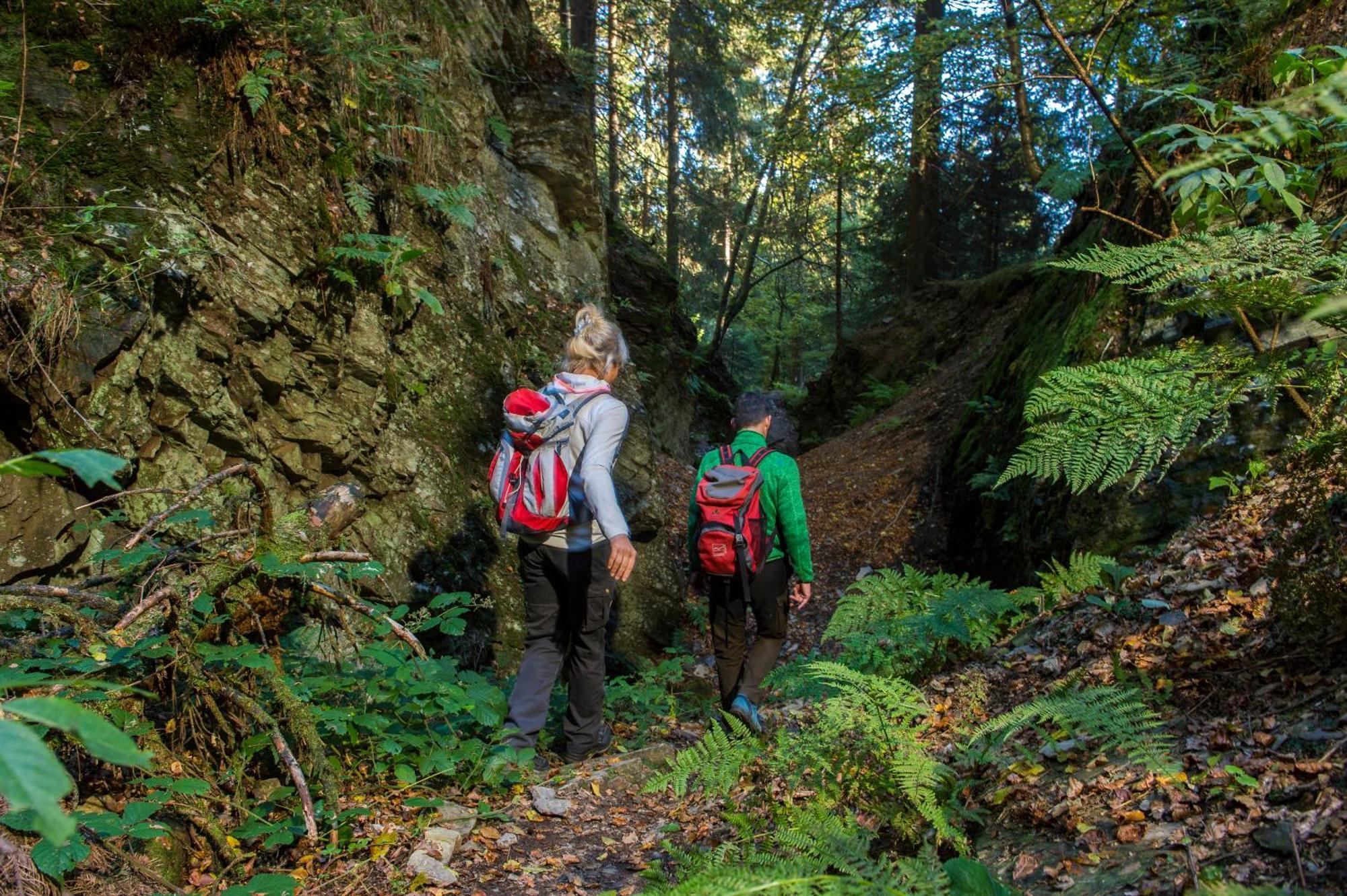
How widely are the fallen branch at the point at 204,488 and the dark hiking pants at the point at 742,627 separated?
8.69 ft

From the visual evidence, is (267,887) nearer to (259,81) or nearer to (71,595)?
(71,595)

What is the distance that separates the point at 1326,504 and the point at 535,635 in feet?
11.8

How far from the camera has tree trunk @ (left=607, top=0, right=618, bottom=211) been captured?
15.0 metres

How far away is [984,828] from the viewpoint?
2.43 m

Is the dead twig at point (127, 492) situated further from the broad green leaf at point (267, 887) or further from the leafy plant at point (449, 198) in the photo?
the leafy plant at point (449, 198)

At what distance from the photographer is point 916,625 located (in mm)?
4238

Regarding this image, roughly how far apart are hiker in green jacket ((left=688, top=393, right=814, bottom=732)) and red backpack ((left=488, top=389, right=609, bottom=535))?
101 centimetres

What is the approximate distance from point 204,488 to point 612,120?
52.0 ft

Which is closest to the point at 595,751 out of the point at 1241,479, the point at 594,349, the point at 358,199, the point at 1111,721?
the point at 594,349

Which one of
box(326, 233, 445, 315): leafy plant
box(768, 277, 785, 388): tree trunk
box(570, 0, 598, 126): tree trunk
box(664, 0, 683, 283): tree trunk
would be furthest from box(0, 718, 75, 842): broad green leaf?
box(768, 277, 785, 388): tree trunk

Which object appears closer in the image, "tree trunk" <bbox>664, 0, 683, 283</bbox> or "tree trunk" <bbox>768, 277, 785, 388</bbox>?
"tree trunk" <bbox>664, 0, 683, 283</bbox>

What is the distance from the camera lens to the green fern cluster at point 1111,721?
203 cm

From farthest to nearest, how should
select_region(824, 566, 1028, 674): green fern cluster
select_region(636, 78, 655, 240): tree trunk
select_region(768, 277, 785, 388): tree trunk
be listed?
select_region(768, 277, 785, 388): tree trunk, select_region(636, 78, 655, 240): tree trunk, select_region(824, 566, 1028, 674): green fern cluster

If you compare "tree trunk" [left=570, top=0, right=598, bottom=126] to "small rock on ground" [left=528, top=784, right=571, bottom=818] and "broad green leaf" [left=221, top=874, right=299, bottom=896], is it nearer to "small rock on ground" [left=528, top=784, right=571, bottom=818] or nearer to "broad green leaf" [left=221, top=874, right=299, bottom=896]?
"small rock on ground" [left=528, top=784, right=571, bottom=818]
